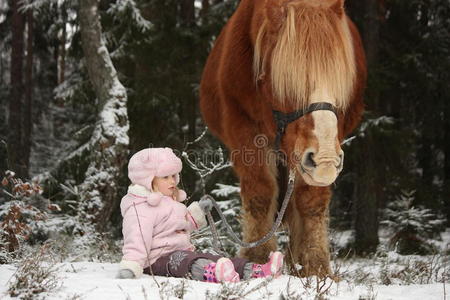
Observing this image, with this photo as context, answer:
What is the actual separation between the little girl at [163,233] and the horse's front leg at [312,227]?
948 millimetres

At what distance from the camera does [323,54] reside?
11.5ft

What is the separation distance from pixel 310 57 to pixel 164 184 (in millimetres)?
1307

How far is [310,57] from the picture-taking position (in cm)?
350

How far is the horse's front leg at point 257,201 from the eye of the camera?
461 cm

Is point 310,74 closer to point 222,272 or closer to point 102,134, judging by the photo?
point 222,272

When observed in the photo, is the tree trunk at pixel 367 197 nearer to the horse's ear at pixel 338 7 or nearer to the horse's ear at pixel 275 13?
the horse's ear at pixel 338 7

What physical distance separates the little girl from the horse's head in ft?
2.19

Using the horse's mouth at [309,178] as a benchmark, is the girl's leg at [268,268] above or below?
below

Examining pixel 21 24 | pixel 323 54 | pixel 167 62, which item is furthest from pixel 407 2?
pixel 21 24

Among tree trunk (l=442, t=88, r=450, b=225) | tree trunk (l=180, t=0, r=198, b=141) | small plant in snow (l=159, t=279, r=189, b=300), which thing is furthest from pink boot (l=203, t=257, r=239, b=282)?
tree trunk (l=442, t=88, r=450, b=225)

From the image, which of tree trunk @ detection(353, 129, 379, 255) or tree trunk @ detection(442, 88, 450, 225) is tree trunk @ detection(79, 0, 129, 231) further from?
tree trunk @ detection(442, 88, 450, 225)

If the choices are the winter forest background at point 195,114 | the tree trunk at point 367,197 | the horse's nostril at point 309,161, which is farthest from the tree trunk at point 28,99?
the horse's nostril at point 309,161

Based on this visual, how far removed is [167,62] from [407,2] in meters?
5.62

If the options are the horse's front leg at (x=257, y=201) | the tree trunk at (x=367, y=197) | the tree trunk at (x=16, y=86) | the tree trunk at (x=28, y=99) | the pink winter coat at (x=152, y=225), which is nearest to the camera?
the pink winter coat at (x=152, y=225)
